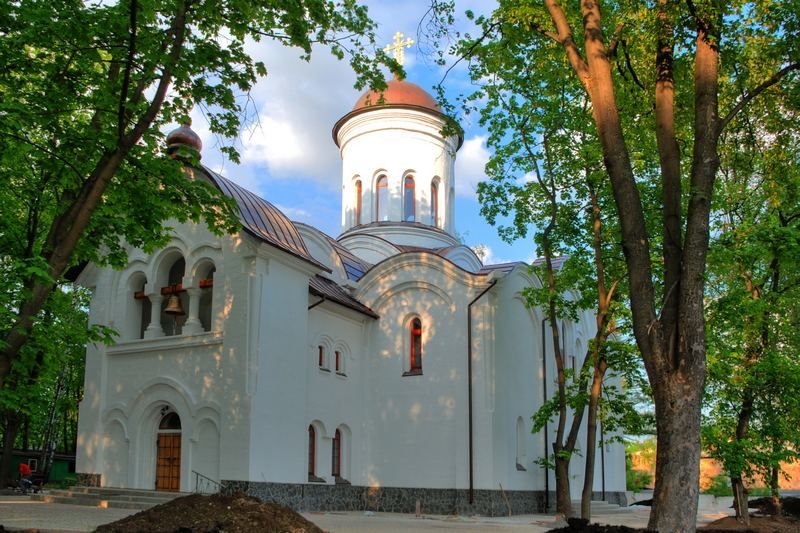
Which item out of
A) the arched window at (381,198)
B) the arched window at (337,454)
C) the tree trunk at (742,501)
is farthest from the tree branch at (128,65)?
→ the arched window at (381,198)

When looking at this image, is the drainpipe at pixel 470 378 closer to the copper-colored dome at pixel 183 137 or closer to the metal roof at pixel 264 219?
the metal roof at pixel 264 219

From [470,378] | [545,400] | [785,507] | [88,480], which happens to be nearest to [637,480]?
[785,507]

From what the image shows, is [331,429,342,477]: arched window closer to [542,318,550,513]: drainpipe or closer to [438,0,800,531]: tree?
[542,318,550,513]: drainpipe

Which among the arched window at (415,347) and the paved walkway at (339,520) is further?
the arched window at (415,347)

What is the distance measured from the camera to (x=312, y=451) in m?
17.2

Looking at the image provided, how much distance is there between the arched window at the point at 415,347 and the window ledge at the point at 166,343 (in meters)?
5.60

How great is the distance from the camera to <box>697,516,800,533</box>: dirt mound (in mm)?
13220

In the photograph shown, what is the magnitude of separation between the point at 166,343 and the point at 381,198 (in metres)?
10.4

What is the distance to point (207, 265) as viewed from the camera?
1659cm

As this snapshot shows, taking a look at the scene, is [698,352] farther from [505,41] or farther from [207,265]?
[207,265]

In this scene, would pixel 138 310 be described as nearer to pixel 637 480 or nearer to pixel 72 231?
pixel 72 231

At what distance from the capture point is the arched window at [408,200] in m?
24.4

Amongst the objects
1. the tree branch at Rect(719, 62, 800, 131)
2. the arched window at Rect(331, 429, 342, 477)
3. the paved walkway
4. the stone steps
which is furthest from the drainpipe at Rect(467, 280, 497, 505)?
the tree branch at Rect(719, 62, 800, 131)

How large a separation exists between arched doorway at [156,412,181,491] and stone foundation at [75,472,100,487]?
4.80ft
